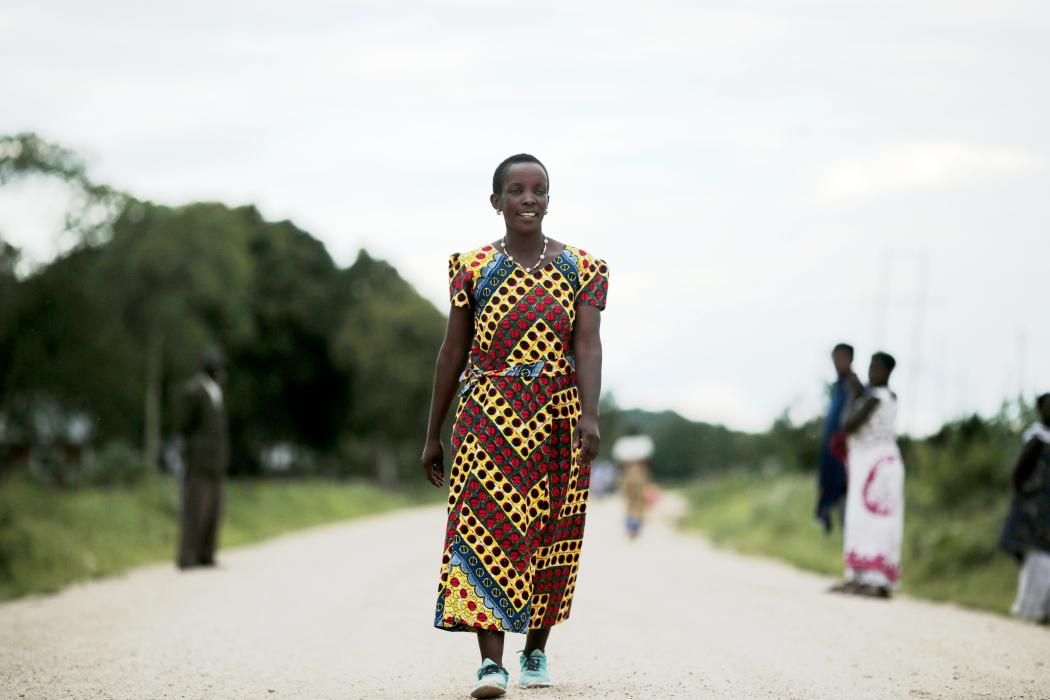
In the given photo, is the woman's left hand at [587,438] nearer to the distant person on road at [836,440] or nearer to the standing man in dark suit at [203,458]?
the distant person on road at [836,440]

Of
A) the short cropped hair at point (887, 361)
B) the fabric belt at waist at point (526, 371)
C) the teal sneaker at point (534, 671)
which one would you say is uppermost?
the short cropped hair at point (887, 361)

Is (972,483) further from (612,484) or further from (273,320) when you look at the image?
(612,484)

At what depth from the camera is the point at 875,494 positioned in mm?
12141

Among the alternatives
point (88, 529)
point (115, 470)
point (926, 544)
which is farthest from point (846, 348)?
point (115, 470)

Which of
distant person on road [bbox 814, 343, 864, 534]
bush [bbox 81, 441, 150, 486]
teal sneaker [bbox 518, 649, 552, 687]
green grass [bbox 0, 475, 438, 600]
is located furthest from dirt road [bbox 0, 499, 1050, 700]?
bush [bbox 81, 441, 150, 486]

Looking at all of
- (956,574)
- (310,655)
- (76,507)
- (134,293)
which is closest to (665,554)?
(956,574)

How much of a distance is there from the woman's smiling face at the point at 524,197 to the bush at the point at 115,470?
15462 mm

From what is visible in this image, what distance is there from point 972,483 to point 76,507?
989cm

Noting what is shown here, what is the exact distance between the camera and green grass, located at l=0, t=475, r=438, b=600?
13.3m

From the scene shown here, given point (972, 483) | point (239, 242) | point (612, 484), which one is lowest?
point (612, 484)

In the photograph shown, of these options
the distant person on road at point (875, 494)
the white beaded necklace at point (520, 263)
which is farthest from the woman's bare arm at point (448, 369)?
the distant person on road at point (875, 494)

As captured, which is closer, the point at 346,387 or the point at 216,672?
the point at 216,672

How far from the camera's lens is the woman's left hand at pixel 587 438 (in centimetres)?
627

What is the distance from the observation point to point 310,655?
8031 mm
